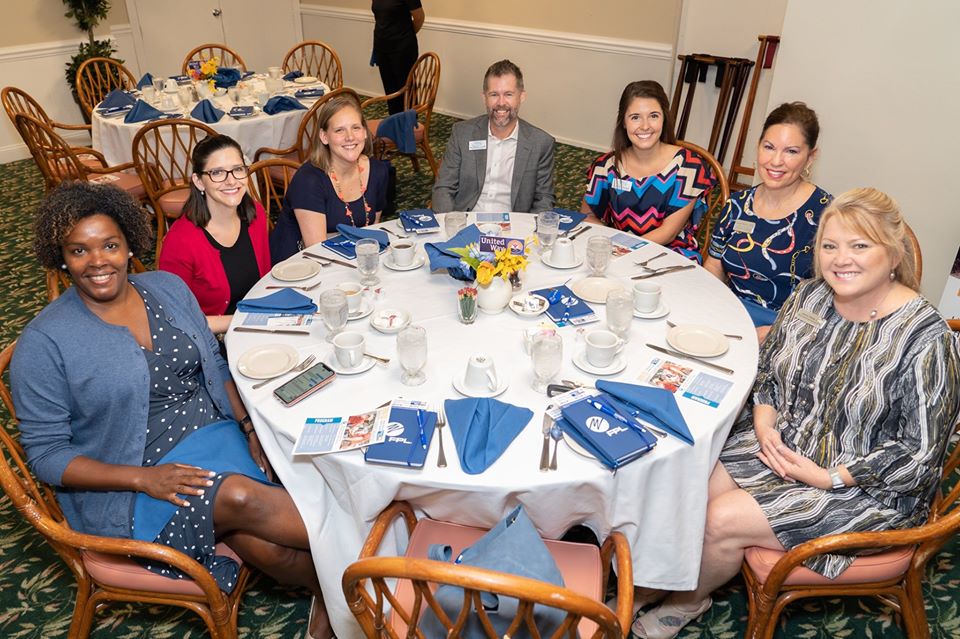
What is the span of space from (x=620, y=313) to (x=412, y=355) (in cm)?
61

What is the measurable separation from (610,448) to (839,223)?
0.86 m

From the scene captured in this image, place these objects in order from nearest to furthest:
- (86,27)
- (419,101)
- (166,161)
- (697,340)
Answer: (697,340), (166,161), (419,101), (86,27)

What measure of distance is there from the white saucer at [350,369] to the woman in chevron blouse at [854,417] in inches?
38.0

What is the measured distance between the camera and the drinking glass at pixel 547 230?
2488 millimetres

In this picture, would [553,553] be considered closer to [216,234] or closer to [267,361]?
[267,361]

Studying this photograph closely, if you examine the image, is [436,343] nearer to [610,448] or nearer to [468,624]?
[610,448]

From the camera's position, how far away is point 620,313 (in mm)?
1905

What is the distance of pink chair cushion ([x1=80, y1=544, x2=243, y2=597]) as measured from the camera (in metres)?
1.61

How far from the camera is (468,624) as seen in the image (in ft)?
4.34

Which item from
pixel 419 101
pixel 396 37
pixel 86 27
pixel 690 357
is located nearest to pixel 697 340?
pixel 690 357

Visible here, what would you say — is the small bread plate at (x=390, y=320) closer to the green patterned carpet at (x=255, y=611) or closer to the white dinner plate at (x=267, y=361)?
the white dinner plate at (x=267, y=361)

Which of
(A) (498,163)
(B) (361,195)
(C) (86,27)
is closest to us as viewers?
(B) (361,195)

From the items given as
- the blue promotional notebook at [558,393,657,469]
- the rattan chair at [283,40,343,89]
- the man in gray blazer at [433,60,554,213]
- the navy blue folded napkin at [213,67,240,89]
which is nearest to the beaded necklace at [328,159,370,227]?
the man in gray blazer at [433,60,554,213]

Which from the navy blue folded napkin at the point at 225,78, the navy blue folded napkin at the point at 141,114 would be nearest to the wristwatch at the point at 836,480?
the navy blue folded napkin at the point at 141,114
